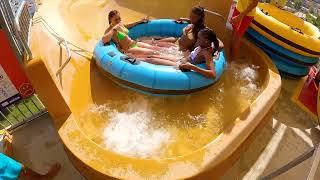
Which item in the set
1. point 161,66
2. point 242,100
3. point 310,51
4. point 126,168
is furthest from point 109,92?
point 310,51

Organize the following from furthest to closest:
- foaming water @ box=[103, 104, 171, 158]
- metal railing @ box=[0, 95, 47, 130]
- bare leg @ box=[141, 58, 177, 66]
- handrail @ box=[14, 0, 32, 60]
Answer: bare leg @ box=[141, 58, 177, 66] → metal railing @ box=[0, 95, 47, 130] → foaming water @ box=[103, 104, 171, 158] → handrail @ box=[14, 0, 32, 60]

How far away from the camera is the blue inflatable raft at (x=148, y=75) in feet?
14.7

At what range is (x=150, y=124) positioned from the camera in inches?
172

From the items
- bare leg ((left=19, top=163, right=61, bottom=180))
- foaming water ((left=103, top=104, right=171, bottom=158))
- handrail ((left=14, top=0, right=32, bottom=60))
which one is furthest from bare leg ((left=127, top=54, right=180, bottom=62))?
bare leg ((left=19, top=163, right=61, bottom=180))

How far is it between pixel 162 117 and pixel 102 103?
90 centimetres

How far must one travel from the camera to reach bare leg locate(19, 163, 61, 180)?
3821 millimetres

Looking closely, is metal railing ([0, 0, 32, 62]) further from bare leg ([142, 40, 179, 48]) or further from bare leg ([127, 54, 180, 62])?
bare leg ([142, 40, 179, 48])

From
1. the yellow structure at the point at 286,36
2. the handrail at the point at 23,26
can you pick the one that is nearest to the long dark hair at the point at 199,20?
the yellow structure at the point at 286,36

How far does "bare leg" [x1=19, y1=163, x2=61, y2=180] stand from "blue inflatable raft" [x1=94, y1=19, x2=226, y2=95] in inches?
59.1

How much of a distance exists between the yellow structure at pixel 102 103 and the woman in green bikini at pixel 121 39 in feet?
1.83

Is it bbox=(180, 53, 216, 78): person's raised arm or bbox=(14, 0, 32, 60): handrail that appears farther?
bbox=(180, 53, 216, 78): person's raised arm

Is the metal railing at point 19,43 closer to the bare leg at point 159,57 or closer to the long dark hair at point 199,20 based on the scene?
the bare leg at point 159,57

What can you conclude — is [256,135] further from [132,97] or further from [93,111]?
[93,111]

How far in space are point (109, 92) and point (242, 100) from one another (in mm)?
2009
